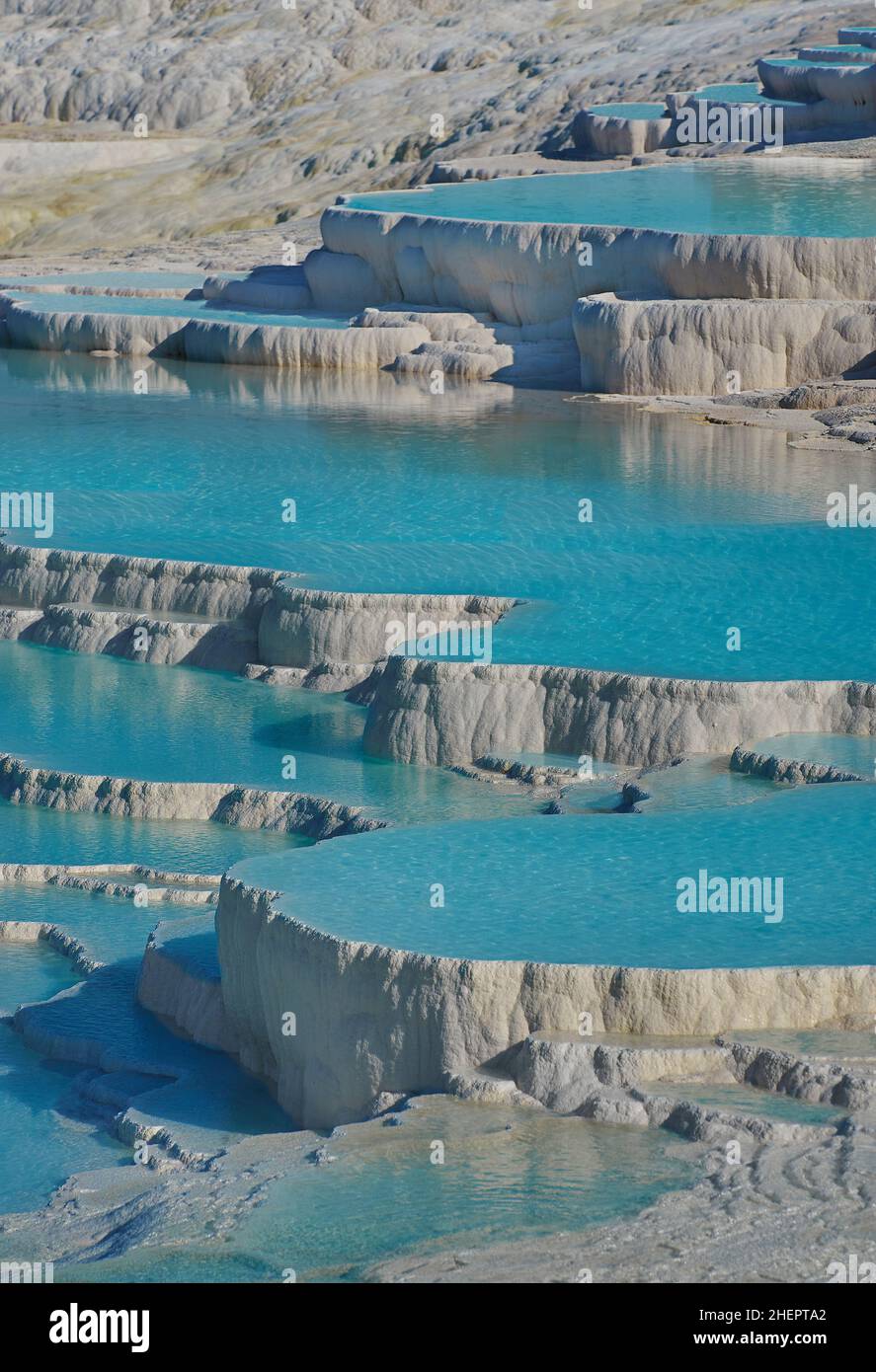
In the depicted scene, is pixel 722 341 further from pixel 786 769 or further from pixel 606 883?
pixel 606 883

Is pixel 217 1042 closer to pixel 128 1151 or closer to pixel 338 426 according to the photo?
pixel 128 1151

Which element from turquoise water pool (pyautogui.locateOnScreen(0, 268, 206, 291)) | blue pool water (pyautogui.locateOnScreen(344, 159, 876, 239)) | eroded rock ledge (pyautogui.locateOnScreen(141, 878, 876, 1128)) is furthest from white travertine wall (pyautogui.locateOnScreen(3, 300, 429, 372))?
eroded rock ledge (pyautogui.locateOnScreen(141, 878, 876, 1128))

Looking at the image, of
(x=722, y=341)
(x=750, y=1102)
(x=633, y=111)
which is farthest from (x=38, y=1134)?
(x=633, y=111)

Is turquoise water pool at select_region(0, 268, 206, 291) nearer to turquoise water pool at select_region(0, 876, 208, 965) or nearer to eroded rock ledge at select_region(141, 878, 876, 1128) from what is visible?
turquoise water pool at select_region(0, 876, 208, 965)

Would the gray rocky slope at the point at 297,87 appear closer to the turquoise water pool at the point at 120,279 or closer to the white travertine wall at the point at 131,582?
the turquoise water pool at the point at 120,279

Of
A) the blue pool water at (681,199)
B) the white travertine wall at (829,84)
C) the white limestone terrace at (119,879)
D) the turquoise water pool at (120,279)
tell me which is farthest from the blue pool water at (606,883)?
the white travertine wall at (829,84)

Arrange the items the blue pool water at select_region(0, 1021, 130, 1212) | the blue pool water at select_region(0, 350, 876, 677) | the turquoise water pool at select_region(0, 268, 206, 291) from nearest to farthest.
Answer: the blue pool water at select_region(0, 1021, 130, 1212) < the blue pool water at select_region(0, 350, 876, 677) < the turquoise water pool at select_region(0, 268, 206, 291)
